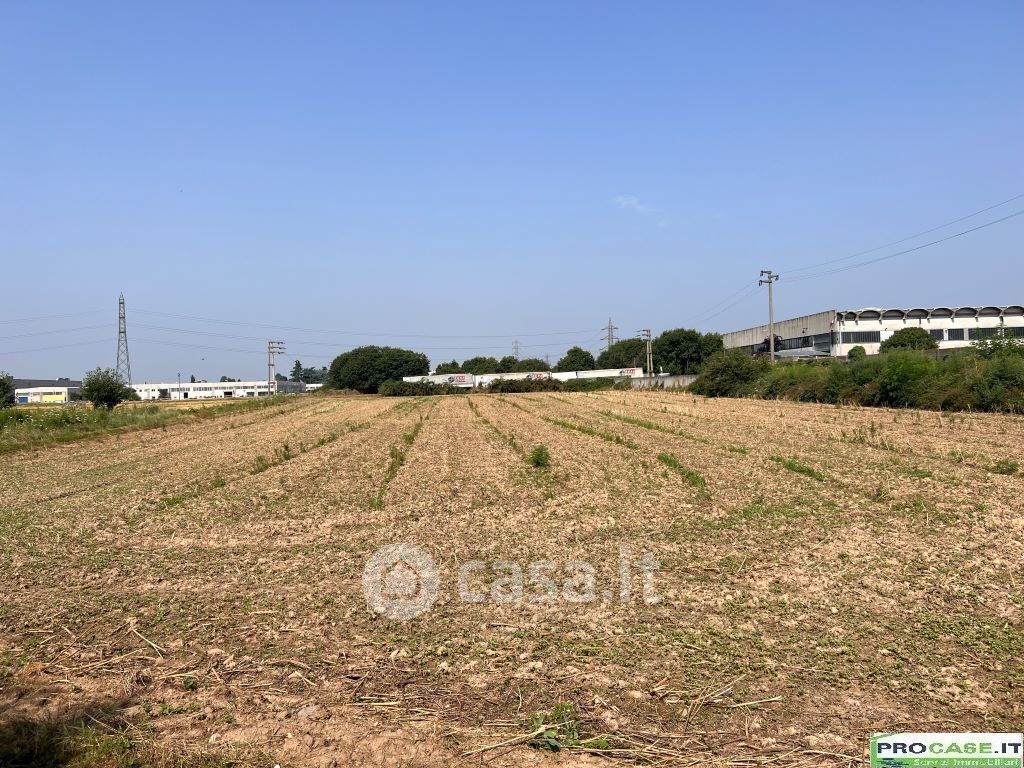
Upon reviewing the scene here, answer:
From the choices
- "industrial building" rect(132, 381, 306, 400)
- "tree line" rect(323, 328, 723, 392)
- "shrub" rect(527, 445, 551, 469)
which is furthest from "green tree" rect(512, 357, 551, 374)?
"shrub" rect(527, 445, 551, 469)

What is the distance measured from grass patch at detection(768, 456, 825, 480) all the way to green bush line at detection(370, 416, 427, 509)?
7.92 m

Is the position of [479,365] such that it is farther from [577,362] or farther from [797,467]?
[797,467]

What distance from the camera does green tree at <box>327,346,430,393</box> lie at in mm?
121438

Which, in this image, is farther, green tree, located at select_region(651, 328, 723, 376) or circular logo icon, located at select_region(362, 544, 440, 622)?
green tree, located at select_region(651, 328, 723, 376)

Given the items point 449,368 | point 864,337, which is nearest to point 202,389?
point 449,368

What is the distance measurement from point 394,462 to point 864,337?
8449 cm

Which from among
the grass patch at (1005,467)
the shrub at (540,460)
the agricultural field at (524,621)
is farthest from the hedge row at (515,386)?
the agricultural field at (524,621)

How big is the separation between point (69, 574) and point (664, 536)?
716 cm

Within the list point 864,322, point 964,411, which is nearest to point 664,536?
point 964,411

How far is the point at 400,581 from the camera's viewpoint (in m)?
7.39

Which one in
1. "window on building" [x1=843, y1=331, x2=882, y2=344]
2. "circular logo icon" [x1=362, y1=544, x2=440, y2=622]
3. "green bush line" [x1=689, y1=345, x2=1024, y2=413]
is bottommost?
"circular logo icon" [x1=362, y1=544, x2=440, y2=622]

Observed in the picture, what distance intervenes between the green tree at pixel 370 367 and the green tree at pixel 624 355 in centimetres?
4161

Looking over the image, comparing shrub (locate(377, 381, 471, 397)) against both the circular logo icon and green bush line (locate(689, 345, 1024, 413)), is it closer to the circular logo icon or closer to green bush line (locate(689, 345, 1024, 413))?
green bush line (locate(689, 345, 1024, 413))

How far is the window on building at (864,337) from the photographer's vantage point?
86.4 metres
